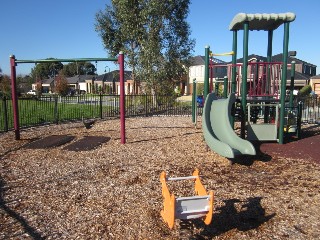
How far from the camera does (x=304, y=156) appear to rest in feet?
21.3

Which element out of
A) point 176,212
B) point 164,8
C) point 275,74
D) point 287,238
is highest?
point 164,8

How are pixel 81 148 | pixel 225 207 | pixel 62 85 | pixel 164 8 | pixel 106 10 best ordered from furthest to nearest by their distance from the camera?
pixel 62 85, pixel 106 10, pixel 164 8, pixel 81 148, pixel 225 207

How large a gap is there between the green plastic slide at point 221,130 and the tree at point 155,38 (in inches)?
512

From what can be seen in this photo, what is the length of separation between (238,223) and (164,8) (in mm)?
18384

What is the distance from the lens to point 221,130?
6.34 meters

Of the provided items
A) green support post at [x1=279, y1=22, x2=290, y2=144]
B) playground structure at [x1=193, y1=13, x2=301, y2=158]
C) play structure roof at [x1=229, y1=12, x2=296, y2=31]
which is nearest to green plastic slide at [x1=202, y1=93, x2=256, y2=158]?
playground structure at [x1=193, y1=13, x2=301, y2=158]

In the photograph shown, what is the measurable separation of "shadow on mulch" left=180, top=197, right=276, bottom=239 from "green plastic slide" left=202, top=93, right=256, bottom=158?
51.3 inches

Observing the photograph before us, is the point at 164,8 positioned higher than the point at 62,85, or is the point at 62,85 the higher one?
the point at 164,8

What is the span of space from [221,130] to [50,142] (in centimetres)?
461

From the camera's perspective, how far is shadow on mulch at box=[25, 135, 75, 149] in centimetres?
751

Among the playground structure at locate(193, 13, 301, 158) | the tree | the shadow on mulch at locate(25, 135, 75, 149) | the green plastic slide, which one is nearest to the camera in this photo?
the green plastic slide

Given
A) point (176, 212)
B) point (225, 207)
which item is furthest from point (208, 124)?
point (176, 212)

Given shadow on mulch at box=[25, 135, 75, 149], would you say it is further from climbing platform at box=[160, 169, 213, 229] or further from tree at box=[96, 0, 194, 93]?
tree at box=[96, 0, 194, 93]

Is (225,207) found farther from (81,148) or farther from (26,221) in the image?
(81,148)
